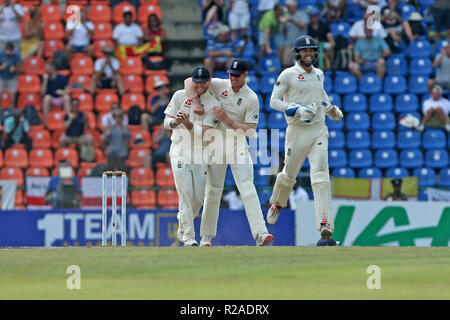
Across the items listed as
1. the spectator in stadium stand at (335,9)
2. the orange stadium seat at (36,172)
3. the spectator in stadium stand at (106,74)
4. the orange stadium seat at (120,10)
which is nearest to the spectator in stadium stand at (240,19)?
the spectator in stadium stand at (335,9)

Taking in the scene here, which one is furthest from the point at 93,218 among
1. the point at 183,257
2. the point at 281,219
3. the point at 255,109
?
the point at 183,257

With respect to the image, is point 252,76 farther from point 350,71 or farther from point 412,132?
point 412,132

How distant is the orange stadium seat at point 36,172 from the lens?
20688mm

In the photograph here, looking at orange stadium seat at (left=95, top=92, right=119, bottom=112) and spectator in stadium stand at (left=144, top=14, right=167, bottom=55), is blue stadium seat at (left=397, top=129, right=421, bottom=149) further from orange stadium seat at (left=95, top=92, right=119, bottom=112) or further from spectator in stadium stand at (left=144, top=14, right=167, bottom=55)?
orange stadium seat at (left=95, top=92, right=119, bottom=112)

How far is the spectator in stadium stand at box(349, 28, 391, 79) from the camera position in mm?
22422

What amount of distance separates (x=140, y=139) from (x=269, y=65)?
3407 mm

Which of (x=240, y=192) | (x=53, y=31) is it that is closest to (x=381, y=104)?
(x=53, y=31)

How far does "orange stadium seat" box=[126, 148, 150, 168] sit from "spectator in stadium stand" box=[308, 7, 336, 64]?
4.43 m

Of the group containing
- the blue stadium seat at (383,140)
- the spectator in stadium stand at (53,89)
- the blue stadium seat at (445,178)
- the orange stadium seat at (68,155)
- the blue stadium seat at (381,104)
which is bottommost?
the blue stadium seat at (445,178)

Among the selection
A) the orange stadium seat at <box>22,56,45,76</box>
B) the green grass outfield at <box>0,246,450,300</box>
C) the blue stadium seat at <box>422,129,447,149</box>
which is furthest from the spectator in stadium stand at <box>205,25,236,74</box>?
the green grass outfield at <box>0,246,450,300</box>

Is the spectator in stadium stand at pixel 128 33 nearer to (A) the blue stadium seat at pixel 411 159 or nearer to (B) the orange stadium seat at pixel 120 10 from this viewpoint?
(B) the orange stadium seat at pixel 120 10

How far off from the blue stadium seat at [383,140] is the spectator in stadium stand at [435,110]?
59cm

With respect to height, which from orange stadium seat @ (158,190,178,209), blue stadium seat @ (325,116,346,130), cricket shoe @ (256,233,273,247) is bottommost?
cricket shoe @ (256,233,273,247)

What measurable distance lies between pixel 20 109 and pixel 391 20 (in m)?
8.05
